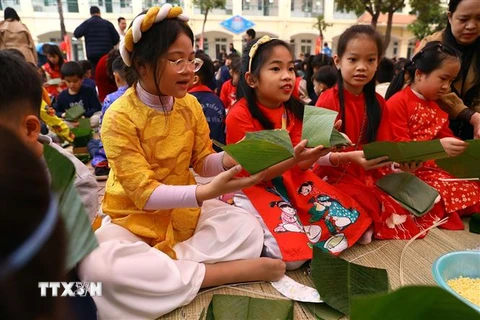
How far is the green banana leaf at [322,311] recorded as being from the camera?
1095 mm

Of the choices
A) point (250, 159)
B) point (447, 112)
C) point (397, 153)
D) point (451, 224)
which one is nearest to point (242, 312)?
point (250, 159)

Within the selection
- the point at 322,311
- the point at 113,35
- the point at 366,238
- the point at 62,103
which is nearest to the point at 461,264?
the point at 366,238

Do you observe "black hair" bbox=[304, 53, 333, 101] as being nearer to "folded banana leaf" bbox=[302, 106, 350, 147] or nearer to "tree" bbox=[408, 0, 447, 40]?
"folded banana leaf" bbox=[302, 106, 350, 147]

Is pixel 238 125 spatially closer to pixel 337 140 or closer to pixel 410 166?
pixel 337 140

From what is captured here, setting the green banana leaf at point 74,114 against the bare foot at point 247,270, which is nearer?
the bare foot at point 247,270

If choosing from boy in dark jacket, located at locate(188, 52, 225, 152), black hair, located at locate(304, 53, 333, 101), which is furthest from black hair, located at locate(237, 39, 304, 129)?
black hair, located at locate(304, 53, 333, 101)

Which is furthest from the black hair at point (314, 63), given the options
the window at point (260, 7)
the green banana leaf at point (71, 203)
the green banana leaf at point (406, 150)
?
the window at point (260, 7)

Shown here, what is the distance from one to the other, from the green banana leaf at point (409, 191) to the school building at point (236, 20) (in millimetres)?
15235

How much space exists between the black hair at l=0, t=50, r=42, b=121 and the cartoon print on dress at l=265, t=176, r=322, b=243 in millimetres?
882

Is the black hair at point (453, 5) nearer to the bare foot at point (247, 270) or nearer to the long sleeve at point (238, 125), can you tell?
the long sleeve at point (238, 125)

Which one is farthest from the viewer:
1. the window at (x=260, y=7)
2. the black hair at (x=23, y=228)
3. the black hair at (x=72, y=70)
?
the window at (x=260, y=7)

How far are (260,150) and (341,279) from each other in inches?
19.9

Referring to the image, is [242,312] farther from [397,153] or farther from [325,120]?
[397,153]

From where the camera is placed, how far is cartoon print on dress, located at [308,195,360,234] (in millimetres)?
1476
